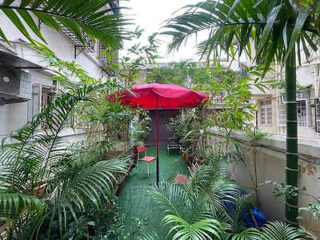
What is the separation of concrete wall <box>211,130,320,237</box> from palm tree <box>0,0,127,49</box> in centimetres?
199

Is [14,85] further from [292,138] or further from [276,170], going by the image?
[276,170]

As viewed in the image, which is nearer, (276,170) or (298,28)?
(298,28)

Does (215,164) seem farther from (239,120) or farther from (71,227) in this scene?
(71,227)

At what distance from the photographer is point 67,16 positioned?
41.3 inches

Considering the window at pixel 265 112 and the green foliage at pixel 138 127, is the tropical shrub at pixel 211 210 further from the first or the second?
the window at pixel 265 112

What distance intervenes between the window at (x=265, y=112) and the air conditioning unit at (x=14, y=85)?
9.83m

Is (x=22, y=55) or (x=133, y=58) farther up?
(x=133, y=58)

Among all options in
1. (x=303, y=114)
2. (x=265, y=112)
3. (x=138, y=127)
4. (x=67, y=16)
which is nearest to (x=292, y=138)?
(x=67, y=16)

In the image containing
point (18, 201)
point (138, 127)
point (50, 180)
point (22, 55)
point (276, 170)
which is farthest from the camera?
point (138, 127)

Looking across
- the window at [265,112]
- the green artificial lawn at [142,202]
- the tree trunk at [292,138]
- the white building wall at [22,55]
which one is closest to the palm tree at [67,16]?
the white building wall at [22,55]

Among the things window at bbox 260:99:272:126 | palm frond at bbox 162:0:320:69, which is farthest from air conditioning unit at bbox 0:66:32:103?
window at bbox 260:99:272:126

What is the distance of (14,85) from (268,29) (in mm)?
2785

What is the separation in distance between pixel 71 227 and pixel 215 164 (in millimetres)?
1841

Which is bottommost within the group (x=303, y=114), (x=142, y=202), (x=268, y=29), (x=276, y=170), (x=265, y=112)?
(x=142, y=202)
